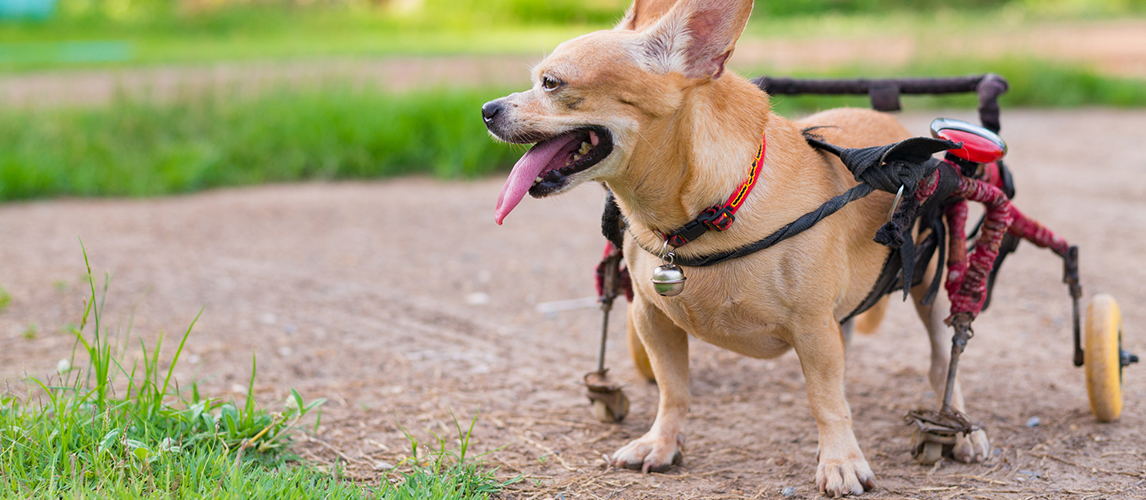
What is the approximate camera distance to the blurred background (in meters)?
7.14

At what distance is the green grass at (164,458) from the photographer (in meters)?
2.40

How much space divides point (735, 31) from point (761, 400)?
1730 mm

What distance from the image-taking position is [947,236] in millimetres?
3145

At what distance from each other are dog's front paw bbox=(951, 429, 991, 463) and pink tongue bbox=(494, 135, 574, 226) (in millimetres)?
1606

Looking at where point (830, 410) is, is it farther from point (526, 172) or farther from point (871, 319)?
point (526, 172)

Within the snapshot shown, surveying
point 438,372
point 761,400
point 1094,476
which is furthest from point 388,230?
point 1094,476

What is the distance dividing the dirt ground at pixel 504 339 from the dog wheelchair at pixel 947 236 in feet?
0.58

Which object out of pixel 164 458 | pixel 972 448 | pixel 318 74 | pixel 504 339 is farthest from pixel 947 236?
pixel 318 74

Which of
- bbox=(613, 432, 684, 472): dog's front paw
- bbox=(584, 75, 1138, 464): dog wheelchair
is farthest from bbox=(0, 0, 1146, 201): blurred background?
bbox=(613, 432, 684, 472): dog's front paw

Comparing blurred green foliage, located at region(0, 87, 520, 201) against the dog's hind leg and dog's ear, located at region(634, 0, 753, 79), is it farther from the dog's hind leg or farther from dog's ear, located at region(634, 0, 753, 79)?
dog's ear, located at region(634, 0, 753, 79)

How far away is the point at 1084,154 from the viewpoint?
25.9ft

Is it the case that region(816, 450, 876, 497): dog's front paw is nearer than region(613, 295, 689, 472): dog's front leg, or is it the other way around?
region(816, 450, 876, 497): dog's front paw

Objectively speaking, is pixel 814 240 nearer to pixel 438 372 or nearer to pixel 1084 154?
pixel 438 372

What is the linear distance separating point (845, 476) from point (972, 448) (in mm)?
577
